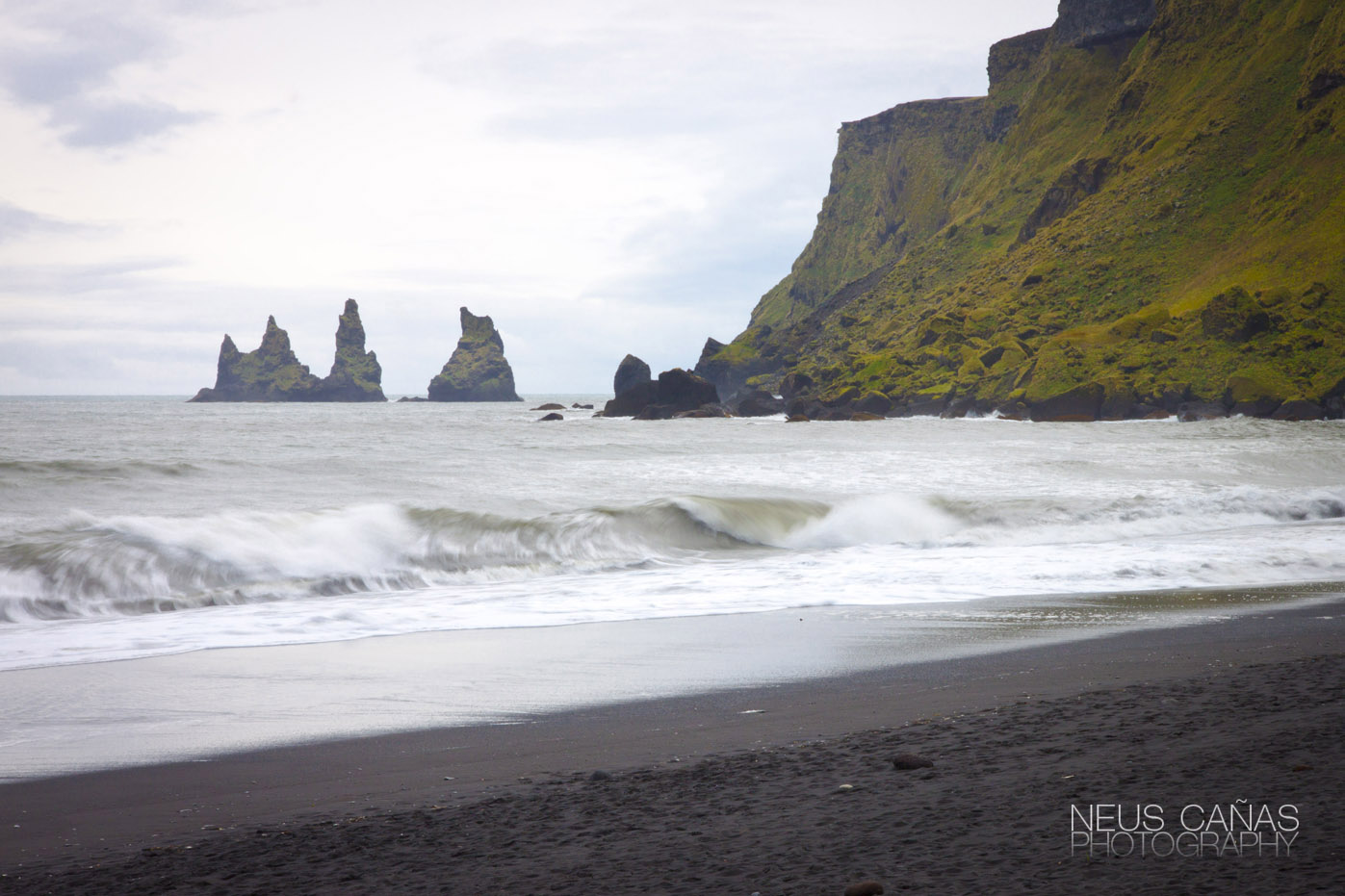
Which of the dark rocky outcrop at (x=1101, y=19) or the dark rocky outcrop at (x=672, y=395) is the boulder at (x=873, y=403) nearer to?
the dark rocky outcrop at (x=672, y=395)

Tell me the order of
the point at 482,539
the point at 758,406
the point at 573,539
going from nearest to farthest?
the point at 482,539 < the point at 573,539 < the point at 758,406

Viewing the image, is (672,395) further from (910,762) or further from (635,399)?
(910,762)

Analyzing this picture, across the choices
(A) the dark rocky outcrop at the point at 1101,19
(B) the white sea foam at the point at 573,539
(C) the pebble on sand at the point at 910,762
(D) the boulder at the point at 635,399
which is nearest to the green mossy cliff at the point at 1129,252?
(A) the dark rocky outcrop at the point at 1101,19

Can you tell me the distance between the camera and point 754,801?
351cm

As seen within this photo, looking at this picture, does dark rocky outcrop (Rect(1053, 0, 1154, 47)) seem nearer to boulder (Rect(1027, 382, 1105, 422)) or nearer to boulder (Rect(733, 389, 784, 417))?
boulder (Rect(733, 389, 784, 417))

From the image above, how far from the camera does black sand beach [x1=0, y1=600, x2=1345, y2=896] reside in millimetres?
2773

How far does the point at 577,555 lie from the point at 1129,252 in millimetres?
87367

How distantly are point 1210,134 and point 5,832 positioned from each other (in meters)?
105

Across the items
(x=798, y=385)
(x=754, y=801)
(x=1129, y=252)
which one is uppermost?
(x=1129, y=252)

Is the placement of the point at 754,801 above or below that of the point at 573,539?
above

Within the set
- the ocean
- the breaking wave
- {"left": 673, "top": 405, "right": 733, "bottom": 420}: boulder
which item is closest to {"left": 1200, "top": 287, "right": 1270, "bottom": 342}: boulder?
{"left": 673, "top": 405, "right": 733, "bottom": 420}: boulder

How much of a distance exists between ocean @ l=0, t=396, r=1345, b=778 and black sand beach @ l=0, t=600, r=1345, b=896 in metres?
0.83

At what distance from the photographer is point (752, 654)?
7.03m

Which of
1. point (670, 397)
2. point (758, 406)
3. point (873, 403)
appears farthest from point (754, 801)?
point (758, 406)
